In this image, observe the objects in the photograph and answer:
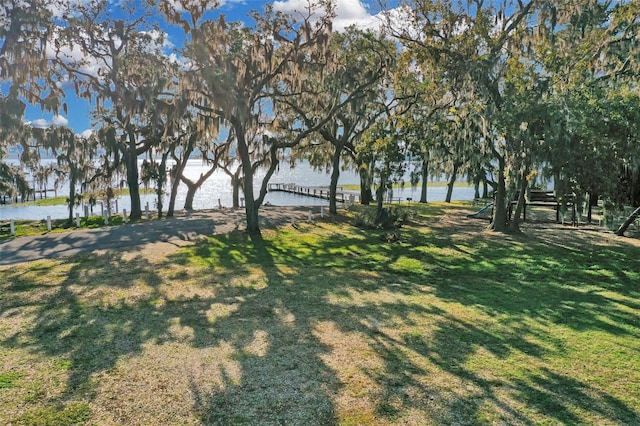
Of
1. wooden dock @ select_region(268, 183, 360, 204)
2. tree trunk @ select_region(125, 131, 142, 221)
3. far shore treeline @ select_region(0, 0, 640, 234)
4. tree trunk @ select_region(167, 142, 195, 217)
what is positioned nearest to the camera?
far shore treeline @ select_region(0, 0, 640, 234)

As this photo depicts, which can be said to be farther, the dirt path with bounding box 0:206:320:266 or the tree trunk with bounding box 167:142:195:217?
the tree trunk with bounding box 167:142:195:217

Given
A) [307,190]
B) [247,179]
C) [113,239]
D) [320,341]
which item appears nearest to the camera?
[320,341]

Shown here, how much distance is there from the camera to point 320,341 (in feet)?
22.2

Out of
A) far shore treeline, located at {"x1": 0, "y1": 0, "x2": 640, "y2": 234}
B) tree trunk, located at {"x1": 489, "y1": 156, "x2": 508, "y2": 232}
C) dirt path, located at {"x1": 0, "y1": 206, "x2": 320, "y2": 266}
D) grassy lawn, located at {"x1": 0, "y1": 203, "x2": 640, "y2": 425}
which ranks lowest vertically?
grassy lawn, located at {"x1": 0, "y1": 203, "x2": 640, "y2": 425}

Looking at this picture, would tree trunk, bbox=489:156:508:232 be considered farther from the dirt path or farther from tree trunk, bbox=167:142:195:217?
tree trunk, bbox=167:142:195:217

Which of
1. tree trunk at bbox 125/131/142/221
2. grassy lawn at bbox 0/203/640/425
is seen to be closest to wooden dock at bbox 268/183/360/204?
tree trunk at bbox 125/131/142/221

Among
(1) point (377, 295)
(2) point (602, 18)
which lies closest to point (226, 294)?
(1) point (377, 295)

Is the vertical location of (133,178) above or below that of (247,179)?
above

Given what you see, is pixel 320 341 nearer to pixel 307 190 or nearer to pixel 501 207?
pixel 501 207

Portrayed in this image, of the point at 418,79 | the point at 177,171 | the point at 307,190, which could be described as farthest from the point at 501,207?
the point at 307,190

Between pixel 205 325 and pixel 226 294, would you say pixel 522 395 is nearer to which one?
pixel 205 325

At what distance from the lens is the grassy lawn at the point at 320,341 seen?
15.8 feet

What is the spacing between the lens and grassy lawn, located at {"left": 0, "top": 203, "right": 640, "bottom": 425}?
4828mm

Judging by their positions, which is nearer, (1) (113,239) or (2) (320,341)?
(2) (320,341)
